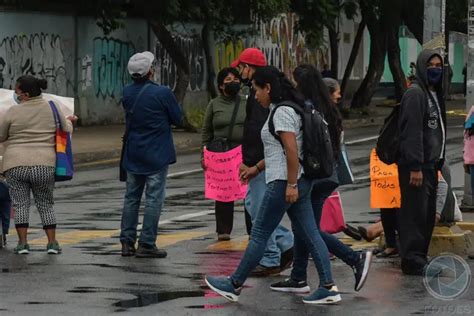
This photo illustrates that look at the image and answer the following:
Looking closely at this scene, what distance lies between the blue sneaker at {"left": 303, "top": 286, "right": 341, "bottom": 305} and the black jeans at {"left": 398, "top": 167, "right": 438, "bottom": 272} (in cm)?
144

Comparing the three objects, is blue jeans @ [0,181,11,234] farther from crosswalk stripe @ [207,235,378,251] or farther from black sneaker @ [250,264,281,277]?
black sneaker @ [250,264,281,277]

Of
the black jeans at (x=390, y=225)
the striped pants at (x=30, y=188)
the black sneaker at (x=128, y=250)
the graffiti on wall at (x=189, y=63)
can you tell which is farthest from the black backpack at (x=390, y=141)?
the graffiti on wall at (x=189, y=63)

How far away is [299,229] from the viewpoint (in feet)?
33.4

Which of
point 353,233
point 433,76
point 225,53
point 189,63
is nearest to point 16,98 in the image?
point 353,233

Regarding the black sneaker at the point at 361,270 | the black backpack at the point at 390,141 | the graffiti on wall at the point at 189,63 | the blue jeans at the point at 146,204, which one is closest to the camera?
the black sneaker at the point at 361,270

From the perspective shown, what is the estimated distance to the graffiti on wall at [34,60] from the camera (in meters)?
30.8

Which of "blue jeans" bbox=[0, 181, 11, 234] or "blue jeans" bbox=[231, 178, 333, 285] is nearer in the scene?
"blue jeans" bbox=[231, 178, 333, 285]

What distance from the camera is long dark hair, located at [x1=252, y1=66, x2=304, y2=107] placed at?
33.1ft

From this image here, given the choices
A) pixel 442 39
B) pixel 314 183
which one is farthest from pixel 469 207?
pixel 314 183

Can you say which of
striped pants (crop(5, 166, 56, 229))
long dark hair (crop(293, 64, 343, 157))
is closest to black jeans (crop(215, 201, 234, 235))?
striped pants (crop(5, 166, 56, 229))

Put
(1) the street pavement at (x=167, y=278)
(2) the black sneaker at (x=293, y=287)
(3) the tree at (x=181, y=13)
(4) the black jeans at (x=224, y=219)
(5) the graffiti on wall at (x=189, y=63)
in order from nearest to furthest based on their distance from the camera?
1. (1) the street pavement at (x=167, y=278)
2. (2) the black sneaker at (x=293, y=287)
3. (4) the black jeans at (x=224, y=219)
4. (3) the tree at (x=181, y=13)
5. (5) the graffiti on wall at (x=189, y=63)

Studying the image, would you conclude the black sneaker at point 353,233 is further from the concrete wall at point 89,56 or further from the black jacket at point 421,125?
the concrete wall at point 89,56

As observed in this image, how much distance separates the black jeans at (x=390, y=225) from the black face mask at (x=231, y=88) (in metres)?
1.90

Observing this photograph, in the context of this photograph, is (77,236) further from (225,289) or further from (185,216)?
(225,289)
